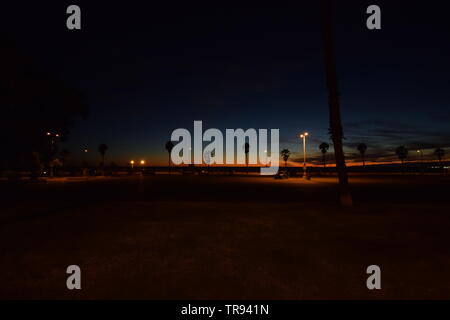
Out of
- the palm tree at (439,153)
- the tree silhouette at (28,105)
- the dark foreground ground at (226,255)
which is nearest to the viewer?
the dark foreground ground at (226,255)

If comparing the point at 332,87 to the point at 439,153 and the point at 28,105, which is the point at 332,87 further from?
the point at 439,153

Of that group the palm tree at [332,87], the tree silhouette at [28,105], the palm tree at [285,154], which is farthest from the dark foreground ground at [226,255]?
the palm tree at [285,154]

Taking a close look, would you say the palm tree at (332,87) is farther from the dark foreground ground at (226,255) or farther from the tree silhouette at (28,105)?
the tree silhouette at (28,105)

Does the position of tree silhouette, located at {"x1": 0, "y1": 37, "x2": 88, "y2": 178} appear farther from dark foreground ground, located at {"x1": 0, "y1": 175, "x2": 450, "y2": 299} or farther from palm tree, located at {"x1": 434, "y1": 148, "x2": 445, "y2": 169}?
palm tree, located at {"x1": 434, "y1": 148, "x2": 445, "y2": 169}

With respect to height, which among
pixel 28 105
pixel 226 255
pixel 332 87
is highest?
pixel 28 105

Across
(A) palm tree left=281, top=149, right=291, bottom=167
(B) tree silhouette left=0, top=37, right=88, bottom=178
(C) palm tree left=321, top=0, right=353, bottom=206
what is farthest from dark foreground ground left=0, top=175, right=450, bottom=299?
(A) palm tree left=281, top=149, right=291, bottom=167

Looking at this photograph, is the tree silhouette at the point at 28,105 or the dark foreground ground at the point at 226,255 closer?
the dark foreground ground at the point at 226,255

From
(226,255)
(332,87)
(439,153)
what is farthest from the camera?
(439,153)

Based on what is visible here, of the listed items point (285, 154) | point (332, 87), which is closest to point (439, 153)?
point (285, 154)

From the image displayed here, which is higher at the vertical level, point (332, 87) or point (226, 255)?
point (332, 87)
